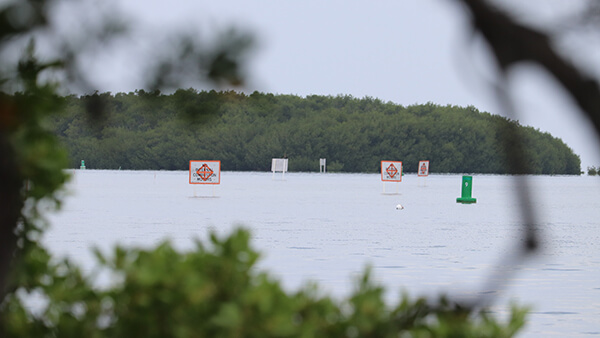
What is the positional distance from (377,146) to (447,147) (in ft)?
29.0

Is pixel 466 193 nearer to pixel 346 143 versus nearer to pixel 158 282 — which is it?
pixel 158 282

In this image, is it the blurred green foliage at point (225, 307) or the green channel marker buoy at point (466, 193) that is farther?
the green channel marker buoy at point (466, 193)

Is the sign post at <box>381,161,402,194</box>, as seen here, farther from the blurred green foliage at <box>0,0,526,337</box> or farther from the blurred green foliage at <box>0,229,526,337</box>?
the blurred green foliage at <box>0,229,526,337</box>

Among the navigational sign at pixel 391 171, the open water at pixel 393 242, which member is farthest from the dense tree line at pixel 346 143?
the open water at pixel 393 242

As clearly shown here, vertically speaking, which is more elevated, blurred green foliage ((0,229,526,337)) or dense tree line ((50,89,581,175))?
dense tree line ((50,89,581,175))

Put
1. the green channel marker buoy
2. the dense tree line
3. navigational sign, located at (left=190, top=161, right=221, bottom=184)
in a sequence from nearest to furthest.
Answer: the green channel marker buoy < navigational sign, located at (left=190, top=161, right=221, bottom=184) < the dense tree line

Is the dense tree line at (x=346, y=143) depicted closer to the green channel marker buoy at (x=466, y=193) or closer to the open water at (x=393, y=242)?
the green channel marker buoy at (x=466, y=193)

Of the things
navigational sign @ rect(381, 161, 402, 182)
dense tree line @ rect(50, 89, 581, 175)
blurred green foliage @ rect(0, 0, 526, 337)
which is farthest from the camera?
dense tree line @ rect(50, 89, 581, 175)

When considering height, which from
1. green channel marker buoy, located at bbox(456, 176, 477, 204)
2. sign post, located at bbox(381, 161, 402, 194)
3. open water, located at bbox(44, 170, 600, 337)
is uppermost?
sign post, located at bbox(381, 161, 402, 194)

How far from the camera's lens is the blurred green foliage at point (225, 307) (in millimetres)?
2205

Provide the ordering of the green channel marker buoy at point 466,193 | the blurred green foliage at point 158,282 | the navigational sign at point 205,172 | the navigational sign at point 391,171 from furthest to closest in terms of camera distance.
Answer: the navigational sign at point 391,171, the navigational sign at point 205,172, the green channel marker buoy at point 466,193, the blurred green foliage at point 158,282

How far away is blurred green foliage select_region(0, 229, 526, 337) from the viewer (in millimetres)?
2205

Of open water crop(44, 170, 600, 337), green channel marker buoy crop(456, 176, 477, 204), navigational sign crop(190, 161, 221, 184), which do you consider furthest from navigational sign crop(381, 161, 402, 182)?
open water crop(44, 170, 600, 337)

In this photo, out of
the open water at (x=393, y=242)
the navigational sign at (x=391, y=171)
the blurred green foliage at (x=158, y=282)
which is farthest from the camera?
the navigational sign at (x=391, y=171)
